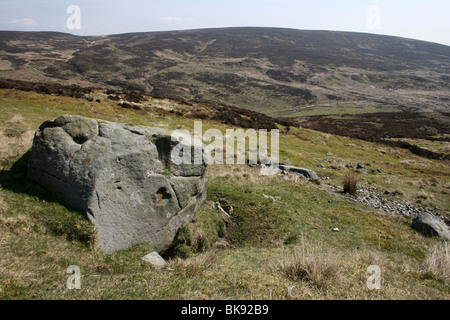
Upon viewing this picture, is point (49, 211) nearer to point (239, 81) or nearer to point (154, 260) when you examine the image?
point (154, 260)

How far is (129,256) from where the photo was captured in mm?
9164

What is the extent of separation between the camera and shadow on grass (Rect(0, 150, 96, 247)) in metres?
8.62

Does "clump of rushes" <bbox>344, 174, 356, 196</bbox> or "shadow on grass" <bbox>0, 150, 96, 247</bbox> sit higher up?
"shadow on grass" <bbox>0, 150, 96, 247</bbox>

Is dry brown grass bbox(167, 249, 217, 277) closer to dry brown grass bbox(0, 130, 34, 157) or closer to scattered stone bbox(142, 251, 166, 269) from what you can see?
scattered stone bbox(142, 251, 166, 269)

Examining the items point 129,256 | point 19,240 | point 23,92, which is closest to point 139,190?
point 129,256

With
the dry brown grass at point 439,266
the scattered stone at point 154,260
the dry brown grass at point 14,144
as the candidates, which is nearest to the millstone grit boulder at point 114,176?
the scattered stone at point 154,260

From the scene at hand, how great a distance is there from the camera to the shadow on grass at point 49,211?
862 centimetres

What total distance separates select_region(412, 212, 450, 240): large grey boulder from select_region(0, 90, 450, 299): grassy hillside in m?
0.62

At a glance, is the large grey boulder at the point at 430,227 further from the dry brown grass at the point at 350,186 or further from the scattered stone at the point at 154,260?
the scattered stone at the point at 154,260

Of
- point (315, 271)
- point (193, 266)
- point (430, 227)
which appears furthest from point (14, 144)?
point (430, 227)

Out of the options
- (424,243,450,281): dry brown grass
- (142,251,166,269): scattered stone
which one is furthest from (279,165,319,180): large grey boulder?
(142,251,166,269): scattered stone

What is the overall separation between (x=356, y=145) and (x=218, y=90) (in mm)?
96189

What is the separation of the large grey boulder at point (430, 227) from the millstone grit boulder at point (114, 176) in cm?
1418
